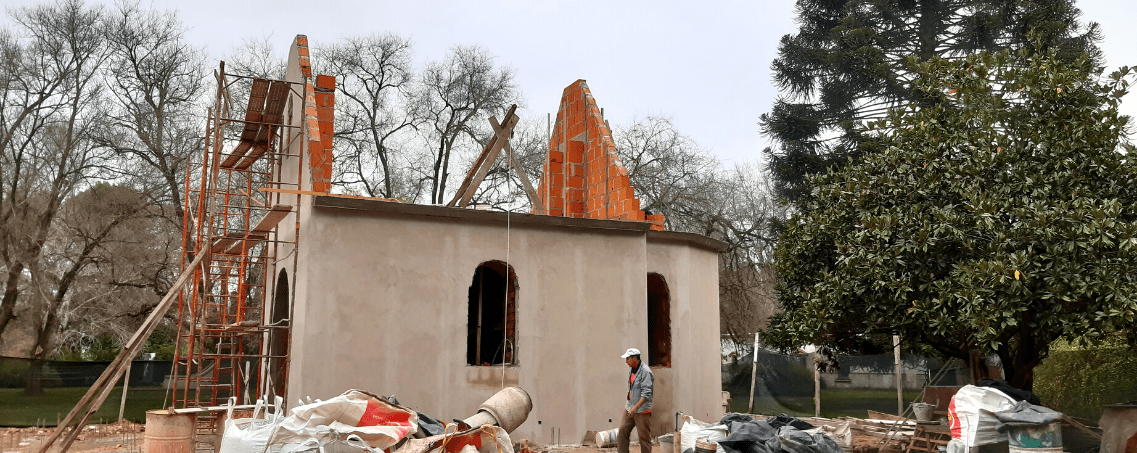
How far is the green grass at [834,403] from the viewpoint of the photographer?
19797 mm

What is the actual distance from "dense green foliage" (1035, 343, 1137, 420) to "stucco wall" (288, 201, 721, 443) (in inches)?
285

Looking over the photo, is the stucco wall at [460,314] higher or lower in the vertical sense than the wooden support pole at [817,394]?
higher

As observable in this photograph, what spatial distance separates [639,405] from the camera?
10.5 metres

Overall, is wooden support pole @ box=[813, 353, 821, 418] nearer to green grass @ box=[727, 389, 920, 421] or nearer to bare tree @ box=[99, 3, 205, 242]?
green grass @ box=[727, 389, 920, 421]

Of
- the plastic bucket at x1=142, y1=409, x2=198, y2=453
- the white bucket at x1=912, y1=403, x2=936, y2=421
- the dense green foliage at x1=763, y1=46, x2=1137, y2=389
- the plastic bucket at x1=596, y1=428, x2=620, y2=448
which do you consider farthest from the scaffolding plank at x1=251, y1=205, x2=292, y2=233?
the white bucket at x1=912, y1=403, x2=936, y2=421

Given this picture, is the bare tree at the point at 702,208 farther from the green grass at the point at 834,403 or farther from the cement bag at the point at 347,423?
the cement bag at the point at 347,423

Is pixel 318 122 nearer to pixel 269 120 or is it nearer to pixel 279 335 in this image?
pixel 269 120

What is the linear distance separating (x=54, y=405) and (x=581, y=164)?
14.2m

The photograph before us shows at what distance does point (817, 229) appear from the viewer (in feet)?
42.5

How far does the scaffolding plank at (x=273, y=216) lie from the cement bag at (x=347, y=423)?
3.74m

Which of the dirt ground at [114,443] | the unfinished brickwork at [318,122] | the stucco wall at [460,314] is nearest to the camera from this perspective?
the stucco wall at [460,314]

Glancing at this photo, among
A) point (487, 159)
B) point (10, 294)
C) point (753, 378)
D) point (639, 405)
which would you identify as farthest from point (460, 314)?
point (10, 294)

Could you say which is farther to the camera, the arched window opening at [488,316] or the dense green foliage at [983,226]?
the arched window opening at [488,316]

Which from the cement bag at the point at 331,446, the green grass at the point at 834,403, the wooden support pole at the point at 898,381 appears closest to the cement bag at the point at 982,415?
the cement bag at the point at 331,446
